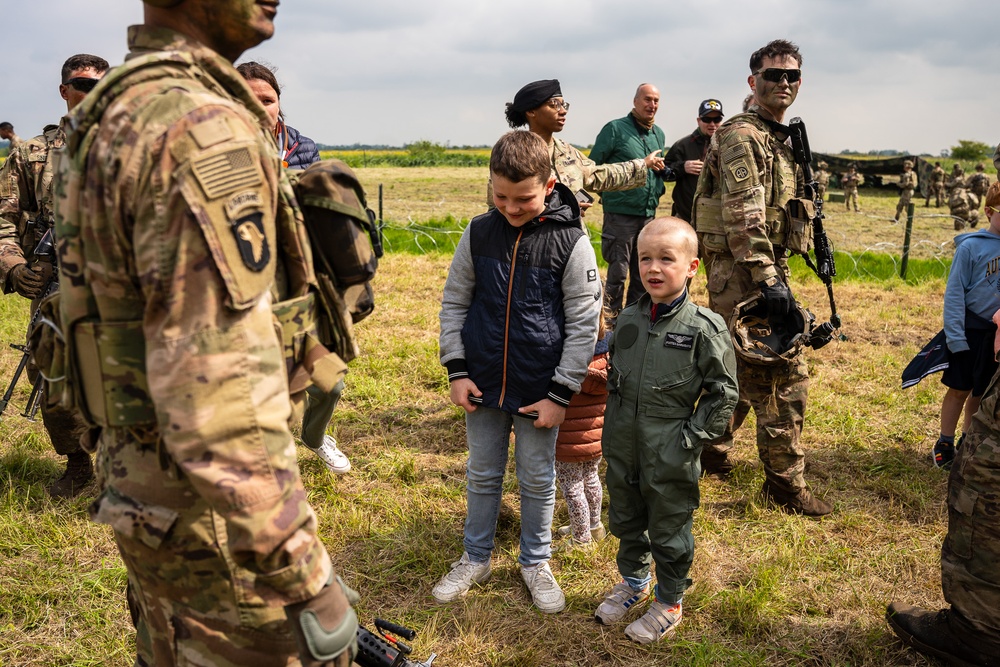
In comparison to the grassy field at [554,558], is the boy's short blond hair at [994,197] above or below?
above

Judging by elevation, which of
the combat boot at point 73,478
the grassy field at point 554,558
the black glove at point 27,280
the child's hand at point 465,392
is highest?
the black glove at point 27,280

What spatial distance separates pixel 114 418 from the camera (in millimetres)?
1548

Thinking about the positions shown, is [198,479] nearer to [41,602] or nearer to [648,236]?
[648,236]

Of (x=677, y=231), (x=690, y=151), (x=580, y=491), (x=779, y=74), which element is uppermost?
(x=779, y=74)

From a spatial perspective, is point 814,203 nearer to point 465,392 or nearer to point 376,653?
point 465,392

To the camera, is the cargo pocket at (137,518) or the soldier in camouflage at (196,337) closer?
the soldier in camouflage at (196,337)

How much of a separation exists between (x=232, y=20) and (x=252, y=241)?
1.75 ft

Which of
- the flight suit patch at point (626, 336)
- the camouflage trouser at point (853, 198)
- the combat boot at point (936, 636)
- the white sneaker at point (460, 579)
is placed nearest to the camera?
the combat boot at point (936, 636)

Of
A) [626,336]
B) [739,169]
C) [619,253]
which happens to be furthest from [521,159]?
[619,253]

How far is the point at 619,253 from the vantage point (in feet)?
24.9

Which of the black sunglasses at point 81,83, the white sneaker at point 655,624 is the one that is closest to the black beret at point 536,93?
the black sunglasses at point 81,83

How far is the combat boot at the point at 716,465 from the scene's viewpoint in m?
4.59

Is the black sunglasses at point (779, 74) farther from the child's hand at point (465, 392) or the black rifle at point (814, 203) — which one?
the child's hand at point (465, 392)

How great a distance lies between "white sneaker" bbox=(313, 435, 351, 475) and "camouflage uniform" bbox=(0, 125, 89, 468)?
1339 millimetres
